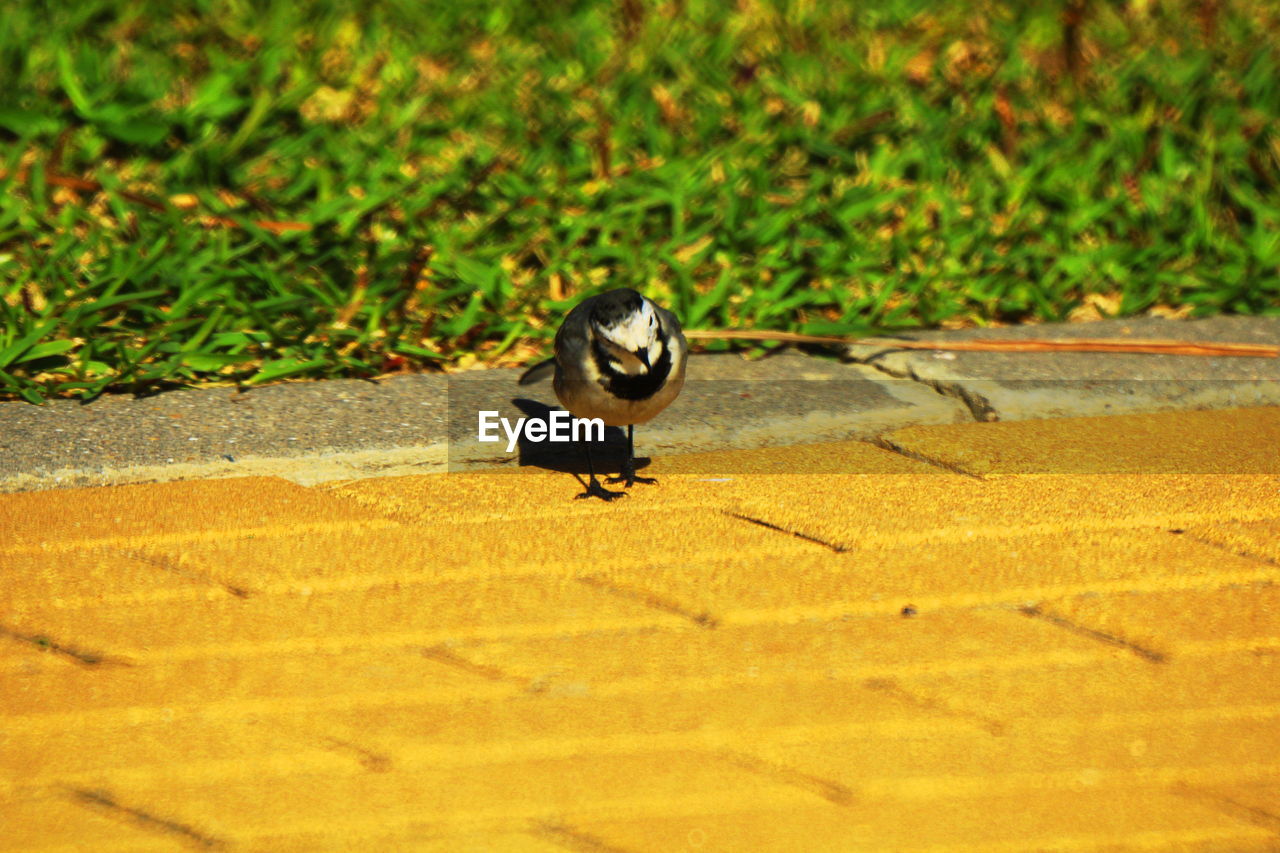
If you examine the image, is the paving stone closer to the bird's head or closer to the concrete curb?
the concrete curb

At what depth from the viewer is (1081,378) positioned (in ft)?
14.9

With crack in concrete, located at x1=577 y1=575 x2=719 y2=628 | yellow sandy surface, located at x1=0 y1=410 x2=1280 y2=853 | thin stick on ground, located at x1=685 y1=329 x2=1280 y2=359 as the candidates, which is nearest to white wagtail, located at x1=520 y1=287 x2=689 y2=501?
yellow sandy surface, located at x1=0 y1=410 x2=1280 y2=853

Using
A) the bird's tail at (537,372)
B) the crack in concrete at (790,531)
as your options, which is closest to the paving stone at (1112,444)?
the crack in concrete at (790,531)

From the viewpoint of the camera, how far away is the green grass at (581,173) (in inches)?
192

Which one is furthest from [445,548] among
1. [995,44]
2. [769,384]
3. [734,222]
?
[995,44]

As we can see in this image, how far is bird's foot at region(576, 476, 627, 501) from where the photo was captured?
3699mm

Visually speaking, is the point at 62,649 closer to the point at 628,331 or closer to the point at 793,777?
the point at 793,777

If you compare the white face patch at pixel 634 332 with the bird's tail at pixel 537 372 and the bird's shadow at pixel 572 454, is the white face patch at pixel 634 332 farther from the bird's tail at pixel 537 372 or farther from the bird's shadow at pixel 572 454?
the bird's tail at pixel 537 372

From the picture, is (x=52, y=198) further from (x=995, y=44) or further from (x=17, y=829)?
(x=995, y=44)

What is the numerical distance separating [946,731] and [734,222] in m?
3.17

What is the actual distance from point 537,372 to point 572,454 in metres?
0.43

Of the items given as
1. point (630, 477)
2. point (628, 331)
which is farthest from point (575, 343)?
point (630, 477)

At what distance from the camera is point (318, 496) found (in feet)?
11.9

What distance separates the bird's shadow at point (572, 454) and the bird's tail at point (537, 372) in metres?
0.14
